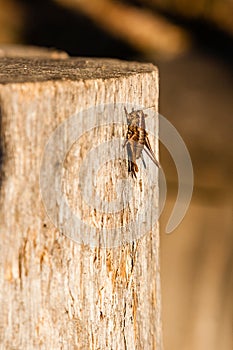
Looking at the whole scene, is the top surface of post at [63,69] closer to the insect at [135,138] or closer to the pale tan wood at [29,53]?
the insect at [135,138]

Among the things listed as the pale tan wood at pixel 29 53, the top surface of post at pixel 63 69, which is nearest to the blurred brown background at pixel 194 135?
the pale tan wood at pixel 29 53

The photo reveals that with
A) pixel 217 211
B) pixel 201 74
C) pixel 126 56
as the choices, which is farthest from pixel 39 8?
pixel 217 211

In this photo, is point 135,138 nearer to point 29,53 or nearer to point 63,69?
point 63,69

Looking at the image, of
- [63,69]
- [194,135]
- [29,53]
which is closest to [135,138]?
[63,69]

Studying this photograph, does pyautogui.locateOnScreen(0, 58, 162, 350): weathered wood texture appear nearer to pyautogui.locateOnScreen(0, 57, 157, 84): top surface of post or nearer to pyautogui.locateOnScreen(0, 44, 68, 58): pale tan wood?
pyautogui.locateOnScreen(0, 57, 157, 84): top surface of post

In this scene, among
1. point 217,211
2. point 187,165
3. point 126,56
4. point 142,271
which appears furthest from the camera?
point 126,56

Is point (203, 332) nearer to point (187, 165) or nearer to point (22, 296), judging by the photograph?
point (187, 165)
